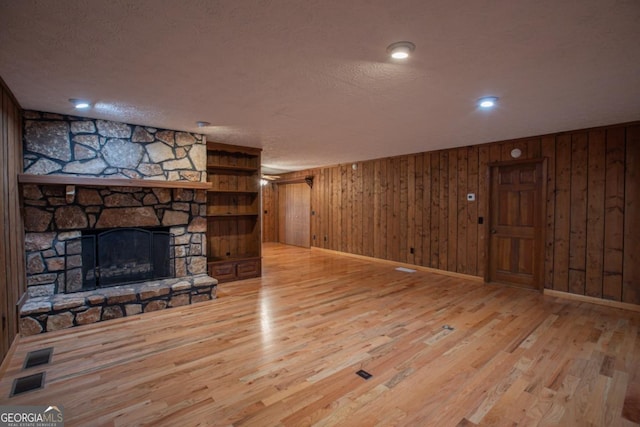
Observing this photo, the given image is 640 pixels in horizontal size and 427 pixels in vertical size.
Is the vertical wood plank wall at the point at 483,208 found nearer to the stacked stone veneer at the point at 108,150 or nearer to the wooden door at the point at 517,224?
the wooden door at the point at 517,224

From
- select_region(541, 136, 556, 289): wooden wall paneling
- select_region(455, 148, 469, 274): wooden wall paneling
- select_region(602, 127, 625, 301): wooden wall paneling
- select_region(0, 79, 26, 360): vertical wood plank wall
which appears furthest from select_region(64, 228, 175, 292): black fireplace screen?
select_region(602, 127, 625, 301): wooden wall paneling

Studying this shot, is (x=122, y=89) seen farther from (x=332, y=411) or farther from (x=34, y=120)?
(x=332, y=411)

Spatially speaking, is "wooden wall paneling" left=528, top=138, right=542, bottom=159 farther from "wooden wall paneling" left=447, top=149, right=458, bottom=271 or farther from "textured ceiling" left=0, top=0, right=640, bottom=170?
"wooden wall paneling" left=447, top=149, right=458, bottom=271

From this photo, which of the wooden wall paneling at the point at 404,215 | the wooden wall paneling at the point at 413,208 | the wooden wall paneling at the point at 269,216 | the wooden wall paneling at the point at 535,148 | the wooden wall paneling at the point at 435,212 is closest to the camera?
the wooden wall paneling at the point at 535,148

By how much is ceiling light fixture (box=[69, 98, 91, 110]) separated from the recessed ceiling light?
4117 mm

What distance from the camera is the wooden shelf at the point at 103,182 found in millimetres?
3143

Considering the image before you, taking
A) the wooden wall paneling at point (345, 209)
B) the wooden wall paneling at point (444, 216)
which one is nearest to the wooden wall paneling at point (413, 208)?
the wooden wall paneling at point (444, 216)

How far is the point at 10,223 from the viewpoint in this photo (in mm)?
2816

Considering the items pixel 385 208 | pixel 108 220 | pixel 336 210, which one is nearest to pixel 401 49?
pixel 108 220

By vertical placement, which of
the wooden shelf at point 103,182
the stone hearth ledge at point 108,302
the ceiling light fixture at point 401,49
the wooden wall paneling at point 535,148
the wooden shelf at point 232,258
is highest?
the ceiling light fixture at point 401,49

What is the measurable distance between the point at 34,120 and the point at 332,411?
4.34m

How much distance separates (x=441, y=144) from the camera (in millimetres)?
5242

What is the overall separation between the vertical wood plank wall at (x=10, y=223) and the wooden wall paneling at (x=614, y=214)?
22.2ft

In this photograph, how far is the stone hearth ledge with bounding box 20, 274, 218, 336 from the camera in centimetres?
311
